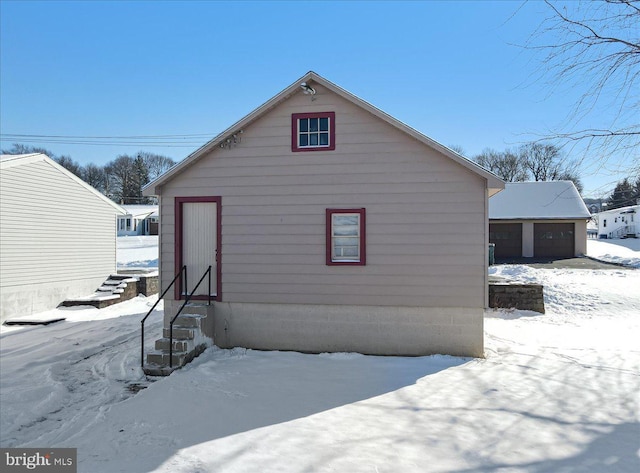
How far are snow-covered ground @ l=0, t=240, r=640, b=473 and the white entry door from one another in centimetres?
164

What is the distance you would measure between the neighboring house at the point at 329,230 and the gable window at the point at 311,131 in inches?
0.9

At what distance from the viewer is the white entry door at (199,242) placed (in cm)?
868

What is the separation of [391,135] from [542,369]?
16.9 ft

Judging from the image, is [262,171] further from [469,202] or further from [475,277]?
[475,277]

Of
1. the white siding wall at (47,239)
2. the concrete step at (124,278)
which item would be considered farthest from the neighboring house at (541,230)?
the white siding wall at (47,239)

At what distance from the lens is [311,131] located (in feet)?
27.3

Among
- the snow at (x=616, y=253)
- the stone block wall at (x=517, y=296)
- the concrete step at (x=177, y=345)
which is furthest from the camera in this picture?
the snow at (x=616, y=253)

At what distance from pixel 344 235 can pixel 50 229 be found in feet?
37.8

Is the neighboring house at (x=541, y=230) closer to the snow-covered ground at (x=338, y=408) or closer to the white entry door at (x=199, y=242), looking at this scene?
the snow-covered ground at (x=338, y=408)

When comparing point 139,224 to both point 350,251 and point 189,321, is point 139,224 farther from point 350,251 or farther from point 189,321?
point 350,251

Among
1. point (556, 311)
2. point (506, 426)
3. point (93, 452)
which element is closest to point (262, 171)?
point (93, 452)

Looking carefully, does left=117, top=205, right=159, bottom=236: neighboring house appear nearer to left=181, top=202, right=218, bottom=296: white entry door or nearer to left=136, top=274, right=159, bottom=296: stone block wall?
left=136, top=274, right=159, bottom=296: stone block wall

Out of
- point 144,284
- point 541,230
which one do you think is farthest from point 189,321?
point 541,230

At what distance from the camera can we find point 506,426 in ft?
15.4
